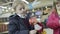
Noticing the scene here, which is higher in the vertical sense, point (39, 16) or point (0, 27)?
point (39, 16)

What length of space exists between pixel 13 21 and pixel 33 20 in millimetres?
133

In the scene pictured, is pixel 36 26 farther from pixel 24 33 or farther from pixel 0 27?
pixel 0 27

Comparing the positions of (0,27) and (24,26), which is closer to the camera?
(24,26)

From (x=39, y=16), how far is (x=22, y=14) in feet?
1.98

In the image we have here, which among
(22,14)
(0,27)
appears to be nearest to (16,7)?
(22,14)

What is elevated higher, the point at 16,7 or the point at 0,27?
the point at 16,7

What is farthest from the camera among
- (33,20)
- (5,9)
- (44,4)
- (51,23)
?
(5,9)

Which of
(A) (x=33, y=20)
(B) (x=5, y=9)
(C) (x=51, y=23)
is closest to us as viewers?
(C) (x=51, y=23)

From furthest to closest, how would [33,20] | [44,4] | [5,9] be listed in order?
[5,9], [44,4], [33,20]

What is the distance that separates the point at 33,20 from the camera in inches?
39.4

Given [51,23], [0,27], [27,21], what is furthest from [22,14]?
[0,27]

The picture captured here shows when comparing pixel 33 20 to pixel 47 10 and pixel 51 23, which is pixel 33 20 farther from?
pixel 47 10

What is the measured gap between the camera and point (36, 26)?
1.01 meters

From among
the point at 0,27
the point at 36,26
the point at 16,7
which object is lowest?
the point at 0,27
